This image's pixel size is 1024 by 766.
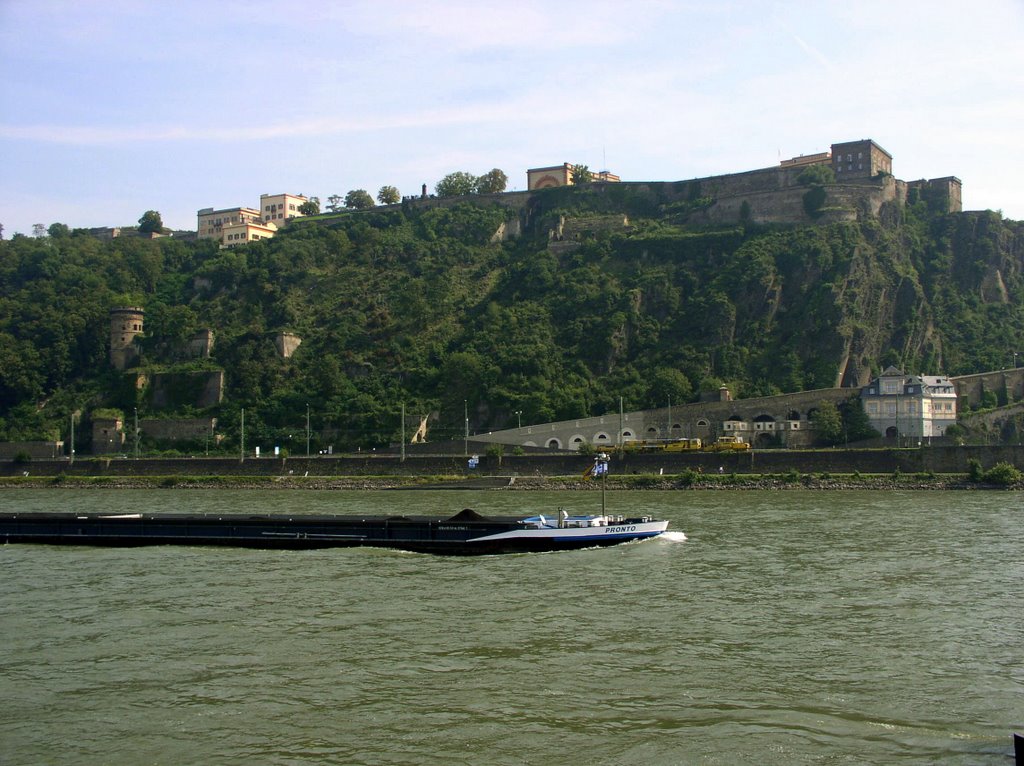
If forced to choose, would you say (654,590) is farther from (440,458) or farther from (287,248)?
(287,248)

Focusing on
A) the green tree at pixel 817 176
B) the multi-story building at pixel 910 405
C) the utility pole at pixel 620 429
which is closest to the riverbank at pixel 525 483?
the utility pole at pixel 620 429

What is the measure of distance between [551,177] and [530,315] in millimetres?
31428

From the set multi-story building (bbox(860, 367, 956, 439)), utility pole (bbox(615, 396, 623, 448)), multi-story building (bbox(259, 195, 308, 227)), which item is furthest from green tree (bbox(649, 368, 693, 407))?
multi-story building (bbox(259, 195, 308, 227))

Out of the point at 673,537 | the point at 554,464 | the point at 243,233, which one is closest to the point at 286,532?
the point at 673,537

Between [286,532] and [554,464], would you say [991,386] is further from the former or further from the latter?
[286,532]

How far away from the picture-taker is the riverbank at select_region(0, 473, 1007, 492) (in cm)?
5722

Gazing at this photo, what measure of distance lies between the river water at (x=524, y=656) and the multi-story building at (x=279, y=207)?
349ft

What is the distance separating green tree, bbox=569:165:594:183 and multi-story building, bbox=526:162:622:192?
41cm

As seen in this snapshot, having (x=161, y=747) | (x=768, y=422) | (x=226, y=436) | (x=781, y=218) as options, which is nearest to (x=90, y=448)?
(x=226, y=436)

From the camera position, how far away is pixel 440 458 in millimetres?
68062

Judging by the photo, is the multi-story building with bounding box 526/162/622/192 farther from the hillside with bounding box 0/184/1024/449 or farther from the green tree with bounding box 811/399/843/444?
the green tree with bounding box 811/399/843/444

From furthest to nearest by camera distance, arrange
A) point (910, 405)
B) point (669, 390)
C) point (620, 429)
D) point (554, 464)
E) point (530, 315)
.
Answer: point (530, 315) → point (669, 390) → point (910, 405) → point (620, 429) → point (554, 464)

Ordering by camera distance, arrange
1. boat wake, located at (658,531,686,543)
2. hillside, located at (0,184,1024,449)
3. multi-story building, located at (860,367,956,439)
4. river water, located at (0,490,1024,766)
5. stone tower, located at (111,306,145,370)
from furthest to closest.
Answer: stone tower, located at (111,306,145,370) < hillside, located at (0,184,1024,449) < multi-story building, located at (860,367,956,439) < boat wake, located at (658,531,686,543) < river water, located at (0,490,1024,766)

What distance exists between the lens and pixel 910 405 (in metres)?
70.9
